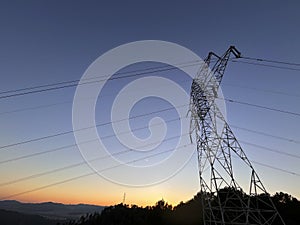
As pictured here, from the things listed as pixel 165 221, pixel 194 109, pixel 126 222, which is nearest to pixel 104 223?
pixel 126 222

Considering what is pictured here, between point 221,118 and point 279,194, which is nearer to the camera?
point 221,118

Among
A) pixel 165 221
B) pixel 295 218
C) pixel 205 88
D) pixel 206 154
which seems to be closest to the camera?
pixel 206 154

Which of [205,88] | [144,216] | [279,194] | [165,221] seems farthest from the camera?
[144,216]

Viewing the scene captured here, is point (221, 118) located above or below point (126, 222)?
below

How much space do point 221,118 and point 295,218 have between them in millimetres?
49268

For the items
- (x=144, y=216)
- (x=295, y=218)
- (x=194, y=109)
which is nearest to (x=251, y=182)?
(x=194, y=109)

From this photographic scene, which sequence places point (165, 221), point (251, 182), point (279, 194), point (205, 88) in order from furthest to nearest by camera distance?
1. point (165, 221)
2. point (279, 194)
3. point (205, 88)
4. point (251, 182)

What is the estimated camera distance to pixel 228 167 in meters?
26.8

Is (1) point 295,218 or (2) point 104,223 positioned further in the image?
(2) point 104,223

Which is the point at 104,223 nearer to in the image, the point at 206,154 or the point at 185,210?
the point at 185,210

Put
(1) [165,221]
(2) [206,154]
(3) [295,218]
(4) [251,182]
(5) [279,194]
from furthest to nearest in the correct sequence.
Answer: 1. (1) [165,221]
2. (5) [279,194]
3. (3) [295,218]
4. (2) [206,154]
5. (4) [251,182]

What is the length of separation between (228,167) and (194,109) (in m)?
7.86

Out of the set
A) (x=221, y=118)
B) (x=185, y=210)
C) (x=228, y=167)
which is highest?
(x=185, y=210)

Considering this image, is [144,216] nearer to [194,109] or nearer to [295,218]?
[295,218]
